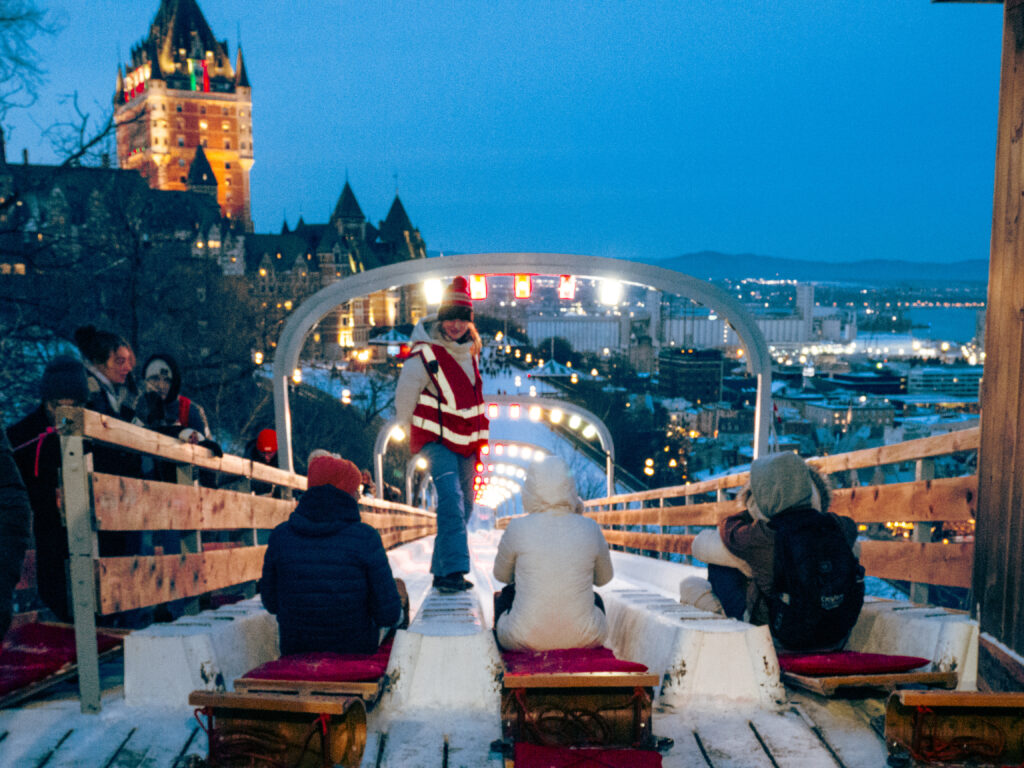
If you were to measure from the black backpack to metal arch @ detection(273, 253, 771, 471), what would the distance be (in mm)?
4722

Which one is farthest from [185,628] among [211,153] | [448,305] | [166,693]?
[211,153]

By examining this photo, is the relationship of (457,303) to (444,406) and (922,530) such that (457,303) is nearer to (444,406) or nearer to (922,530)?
(444,406)

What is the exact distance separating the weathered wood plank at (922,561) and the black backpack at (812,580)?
89cm

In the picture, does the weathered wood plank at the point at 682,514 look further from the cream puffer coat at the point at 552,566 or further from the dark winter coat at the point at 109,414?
the dark winter coat at the point at 109,414

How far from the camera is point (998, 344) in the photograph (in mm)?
3961

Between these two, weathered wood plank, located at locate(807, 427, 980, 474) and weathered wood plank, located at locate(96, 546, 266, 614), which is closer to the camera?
weathered wood plank, located at locate(96, 546, 266, 614)

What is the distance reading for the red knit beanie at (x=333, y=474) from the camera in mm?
3803

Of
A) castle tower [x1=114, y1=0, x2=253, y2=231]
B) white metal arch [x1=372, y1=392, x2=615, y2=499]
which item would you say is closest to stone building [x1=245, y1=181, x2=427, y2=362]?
castle tower [x1=114, y1=0, x2=253, y2=231]

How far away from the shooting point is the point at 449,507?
5145 millimetres

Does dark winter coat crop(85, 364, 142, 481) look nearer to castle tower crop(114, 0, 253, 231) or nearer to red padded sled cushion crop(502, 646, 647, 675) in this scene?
red padded sled cushion crop(502, 646, 647, 675)

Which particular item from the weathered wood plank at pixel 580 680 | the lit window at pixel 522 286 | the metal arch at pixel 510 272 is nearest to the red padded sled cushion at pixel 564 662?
the weathered wood plank at pixel 580 680

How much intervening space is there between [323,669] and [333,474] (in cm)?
86

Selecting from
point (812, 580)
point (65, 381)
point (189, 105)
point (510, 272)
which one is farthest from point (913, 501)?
point (189, 105)

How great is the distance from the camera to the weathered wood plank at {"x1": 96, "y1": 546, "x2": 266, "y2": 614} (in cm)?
341
